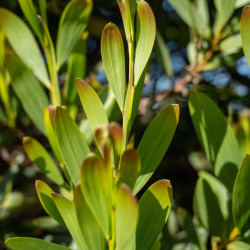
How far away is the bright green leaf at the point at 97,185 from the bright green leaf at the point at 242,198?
7.5 inches

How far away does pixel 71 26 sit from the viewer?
0.63 m

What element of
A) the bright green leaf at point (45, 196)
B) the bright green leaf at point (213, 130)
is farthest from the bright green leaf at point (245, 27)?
the bright green leaf at point (45, 196)

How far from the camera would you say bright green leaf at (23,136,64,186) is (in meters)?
0.53

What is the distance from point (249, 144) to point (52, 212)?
32cm

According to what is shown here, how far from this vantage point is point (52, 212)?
0.45 meters

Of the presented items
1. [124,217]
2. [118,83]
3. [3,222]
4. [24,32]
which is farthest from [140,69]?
[3,222]

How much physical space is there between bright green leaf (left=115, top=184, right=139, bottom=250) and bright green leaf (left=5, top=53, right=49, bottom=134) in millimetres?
378

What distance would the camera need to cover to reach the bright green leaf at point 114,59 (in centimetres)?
42

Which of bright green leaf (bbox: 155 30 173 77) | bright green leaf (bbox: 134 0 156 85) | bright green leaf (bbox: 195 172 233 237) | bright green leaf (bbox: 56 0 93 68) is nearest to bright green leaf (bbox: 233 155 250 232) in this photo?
bright green leaf (bbox: 195 172 233 237)

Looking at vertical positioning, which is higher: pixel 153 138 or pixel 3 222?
pixel 153 138

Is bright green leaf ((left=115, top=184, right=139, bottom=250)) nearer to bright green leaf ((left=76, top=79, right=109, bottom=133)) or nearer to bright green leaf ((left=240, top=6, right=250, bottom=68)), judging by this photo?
bright green leaf ((left=76, top=79, right=109, bottom=133))

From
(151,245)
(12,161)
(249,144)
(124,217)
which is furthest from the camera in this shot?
(12,161)

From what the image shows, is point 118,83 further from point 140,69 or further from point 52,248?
point 52,248

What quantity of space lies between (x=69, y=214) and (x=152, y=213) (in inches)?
3.8
